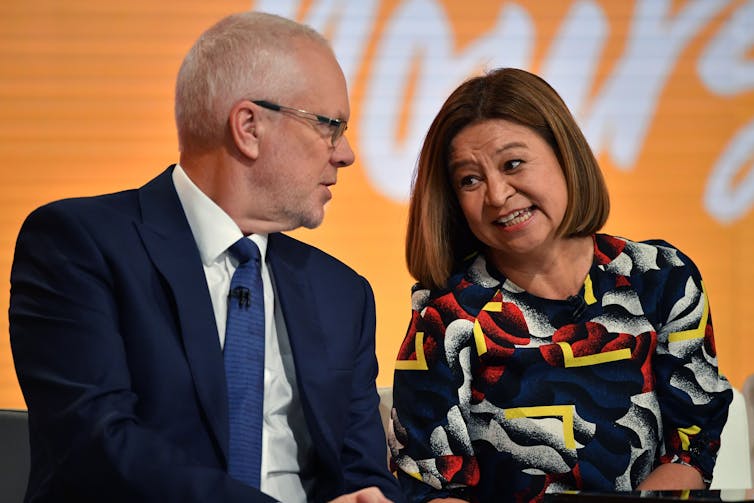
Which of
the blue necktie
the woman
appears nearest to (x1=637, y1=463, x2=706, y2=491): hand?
the woman

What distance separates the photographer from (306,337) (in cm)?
196

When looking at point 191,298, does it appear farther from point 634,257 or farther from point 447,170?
point 634,257

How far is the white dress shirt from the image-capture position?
190cm

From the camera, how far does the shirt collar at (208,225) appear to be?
1907 millimetres

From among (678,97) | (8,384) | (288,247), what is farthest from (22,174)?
(678,97)

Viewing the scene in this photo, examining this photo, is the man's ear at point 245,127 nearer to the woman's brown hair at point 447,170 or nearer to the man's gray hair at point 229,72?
the man's gray hair at point 229,72

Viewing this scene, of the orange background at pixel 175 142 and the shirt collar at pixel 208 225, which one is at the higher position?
the orange background at pixel 175 142

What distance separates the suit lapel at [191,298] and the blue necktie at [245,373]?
0.14 ft

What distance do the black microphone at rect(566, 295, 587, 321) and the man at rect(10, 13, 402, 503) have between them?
0.41m

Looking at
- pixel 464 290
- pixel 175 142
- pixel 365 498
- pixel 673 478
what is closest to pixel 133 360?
pixel 365 498

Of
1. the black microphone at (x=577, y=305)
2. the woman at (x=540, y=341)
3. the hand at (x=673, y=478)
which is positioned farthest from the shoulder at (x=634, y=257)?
the hand at (x=673, y=478)

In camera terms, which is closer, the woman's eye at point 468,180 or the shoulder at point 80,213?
the shoulder at point 80,213

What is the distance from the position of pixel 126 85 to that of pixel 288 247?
211 cm

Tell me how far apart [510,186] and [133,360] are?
33.0 inches
